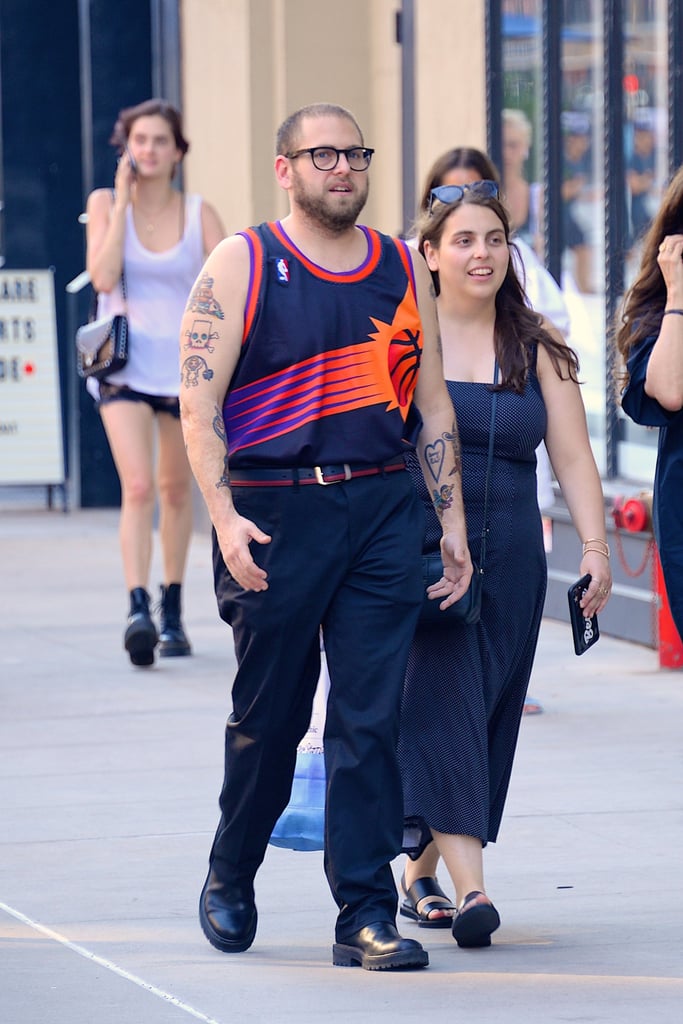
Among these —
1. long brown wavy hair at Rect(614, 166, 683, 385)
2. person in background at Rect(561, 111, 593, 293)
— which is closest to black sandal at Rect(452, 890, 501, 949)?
long brown wavy hair at Rect(614, 166, 683, 385)

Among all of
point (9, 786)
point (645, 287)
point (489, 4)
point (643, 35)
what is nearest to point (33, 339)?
point (489, 4)

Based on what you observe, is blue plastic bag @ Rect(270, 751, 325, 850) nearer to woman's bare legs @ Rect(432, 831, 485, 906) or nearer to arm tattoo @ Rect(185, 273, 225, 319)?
woman's bare legs @ Rect(432, 831, 485, 906)

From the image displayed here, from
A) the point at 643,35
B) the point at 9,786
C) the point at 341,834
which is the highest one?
the point at 643,35

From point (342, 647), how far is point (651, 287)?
4.12 ft

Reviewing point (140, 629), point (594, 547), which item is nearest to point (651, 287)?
point (594, 547)

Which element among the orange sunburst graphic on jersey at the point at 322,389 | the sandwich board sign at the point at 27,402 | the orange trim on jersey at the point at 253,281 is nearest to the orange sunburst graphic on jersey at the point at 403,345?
the orange sunburst graphic on jersey at the point at 322,389

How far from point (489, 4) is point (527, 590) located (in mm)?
5865

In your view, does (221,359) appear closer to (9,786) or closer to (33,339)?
(9,786)

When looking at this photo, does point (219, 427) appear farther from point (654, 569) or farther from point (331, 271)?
point (654, 569)

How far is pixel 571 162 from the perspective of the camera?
9.95 m

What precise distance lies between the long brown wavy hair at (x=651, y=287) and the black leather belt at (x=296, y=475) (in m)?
0.89

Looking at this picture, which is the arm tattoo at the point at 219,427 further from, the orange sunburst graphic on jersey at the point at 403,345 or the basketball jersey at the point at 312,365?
the orange sunburst graphic on jersey at the point at 403,345

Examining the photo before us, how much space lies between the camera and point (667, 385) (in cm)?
496

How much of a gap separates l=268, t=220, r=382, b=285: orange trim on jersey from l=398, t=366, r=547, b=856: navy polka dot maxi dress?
50cm
